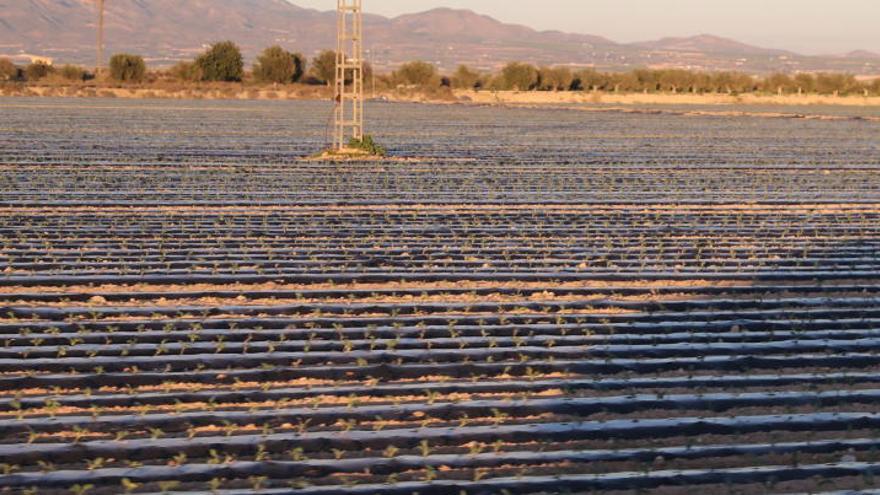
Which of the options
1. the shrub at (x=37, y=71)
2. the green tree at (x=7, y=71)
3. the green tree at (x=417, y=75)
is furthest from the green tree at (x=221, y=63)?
the green tree at (x=7, y=71)

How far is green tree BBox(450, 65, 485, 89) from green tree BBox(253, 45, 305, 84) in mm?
9497

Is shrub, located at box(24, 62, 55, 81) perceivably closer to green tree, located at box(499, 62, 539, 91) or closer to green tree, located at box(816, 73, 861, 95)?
green tree, located at box(499, 62, 539, 91)

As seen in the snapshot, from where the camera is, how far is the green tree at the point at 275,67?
66.2 m

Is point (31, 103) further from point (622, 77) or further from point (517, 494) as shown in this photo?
point (517, 494)

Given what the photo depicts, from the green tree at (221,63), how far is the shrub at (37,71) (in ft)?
26.0

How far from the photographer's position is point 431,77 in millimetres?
69000

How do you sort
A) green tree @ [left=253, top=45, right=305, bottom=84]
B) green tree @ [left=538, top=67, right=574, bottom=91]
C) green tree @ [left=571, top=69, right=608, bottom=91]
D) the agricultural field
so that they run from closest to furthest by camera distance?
1. the agricultural field
2. green tree @ [left=253, top=45, right=305, bottom=84]
3. green tree @ [left=538, top=67, right=574, bottom=91]
4. green tree @ [left=571, top=69, right=608, bottom=91]

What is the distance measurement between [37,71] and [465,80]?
23316mm

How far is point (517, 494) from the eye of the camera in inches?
227

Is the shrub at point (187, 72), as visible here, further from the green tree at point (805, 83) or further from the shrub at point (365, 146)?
the shrub at point (365, 146)

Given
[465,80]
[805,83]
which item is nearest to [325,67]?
[465,80]

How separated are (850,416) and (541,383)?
175cm

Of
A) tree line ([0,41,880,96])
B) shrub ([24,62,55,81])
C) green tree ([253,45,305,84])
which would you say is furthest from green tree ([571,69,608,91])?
shrub ([24,62,55,81])

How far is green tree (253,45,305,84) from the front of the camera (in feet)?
217
